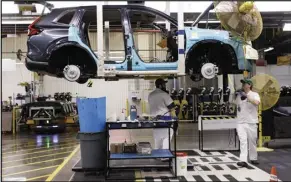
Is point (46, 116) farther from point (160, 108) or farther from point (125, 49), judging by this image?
point (125, 49)

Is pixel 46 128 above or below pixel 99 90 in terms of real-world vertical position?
below

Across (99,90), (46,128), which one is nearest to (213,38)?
(46,128)

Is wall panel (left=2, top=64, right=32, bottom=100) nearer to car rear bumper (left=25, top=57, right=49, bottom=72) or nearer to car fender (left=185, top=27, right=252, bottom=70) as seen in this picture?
car rear bumper (left=25, top=57, right=49, bottom=72)

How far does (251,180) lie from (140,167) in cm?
175

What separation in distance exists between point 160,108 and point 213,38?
1445 millimetres

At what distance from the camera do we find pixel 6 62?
7.52 m

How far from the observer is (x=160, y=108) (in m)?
6.00

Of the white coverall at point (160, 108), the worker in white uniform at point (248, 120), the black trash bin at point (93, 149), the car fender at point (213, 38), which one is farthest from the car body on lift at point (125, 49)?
the black trash bin at point (93, 149)

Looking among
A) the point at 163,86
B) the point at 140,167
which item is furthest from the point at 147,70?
the point at 140,167

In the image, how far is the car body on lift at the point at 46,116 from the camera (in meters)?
11.7

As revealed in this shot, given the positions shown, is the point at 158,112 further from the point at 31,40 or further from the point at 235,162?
the point at 31,40

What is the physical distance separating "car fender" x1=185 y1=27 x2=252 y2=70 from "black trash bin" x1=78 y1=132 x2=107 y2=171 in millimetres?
1918

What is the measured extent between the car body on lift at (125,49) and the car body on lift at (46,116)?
242 inches

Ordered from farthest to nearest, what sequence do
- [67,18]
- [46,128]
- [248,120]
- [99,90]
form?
[99,90], [46,128], [248,120], [67,18]
